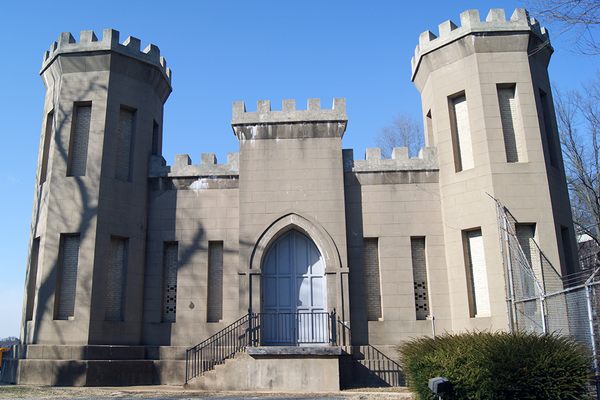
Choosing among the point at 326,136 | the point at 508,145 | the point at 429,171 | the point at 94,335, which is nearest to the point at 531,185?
the point at 508,145

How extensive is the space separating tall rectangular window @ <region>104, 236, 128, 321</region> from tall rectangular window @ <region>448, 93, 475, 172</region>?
374 inches

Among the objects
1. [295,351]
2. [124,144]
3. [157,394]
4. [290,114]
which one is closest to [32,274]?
[124,144]

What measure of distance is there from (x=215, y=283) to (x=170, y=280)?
1.31m

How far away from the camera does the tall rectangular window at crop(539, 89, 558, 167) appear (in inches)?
564

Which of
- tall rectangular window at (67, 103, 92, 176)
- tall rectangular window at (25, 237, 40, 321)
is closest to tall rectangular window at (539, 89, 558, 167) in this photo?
tall rectangular window at (67, 103, 92, 176)

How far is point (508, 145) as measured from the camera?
1404cm

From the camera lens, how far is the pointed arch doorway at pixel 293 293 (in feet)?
45.7

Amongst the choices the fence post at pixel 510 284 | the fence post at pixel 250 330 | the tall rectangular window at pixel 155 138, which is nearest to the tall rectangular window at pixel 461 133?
the fence post at pixel 510 284

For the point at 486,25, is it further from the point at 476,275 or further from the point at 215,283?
the point at 215,283

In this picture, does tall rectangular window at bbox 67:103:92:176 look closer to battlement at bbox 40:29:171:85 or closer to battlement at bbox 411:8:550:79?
battlement at bbox 40:29:171:85

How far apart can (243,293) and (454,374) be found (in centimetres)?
740

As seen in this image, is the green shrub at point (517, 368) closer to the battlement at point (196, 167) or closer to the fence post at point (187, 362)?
the fence post at point (187, 362)

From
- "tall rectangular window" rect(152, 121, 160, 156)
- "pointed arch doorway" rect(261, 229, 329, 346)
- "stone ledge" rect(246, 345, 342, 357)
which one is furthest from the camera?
"tall rectangular window" rect(152, 121, 160, 156)

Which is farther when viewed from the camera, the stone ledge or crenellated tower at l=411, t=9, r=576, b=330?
crenellated tower at l=411, t=9, r=576, b=330
